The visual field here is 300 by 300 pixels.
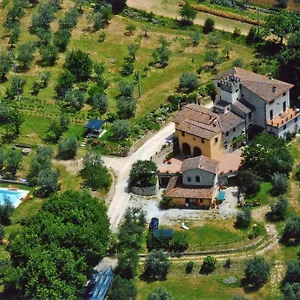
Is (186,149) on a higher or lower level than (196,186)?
lower

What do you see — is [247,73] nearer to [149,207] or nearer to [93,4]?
[149,207]

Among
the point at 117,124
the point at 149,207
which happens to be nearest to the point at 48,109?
the point at 117,124

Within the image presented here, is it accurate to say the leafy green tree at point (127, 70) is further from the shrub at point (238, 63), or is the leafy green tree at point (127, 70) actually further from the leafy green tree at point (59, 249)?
the leafy green tree at point (59, 249)

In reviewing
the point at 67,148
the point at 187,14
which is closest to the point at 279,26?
the point at 187,14

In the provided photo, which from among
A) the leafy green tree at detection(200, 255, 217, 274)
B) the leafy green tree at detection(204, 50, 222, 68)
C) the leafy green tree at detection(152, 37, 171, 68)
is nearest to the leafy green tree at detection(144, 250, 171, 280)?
the leafy green tree at detection(200, 255, 217, 274)

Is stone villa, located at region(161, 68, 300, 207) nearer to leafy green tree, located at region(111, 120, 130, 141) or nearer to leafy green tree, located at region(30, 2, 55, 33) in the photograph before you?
leafy green tree, located at region(111, 120, 130, 141)

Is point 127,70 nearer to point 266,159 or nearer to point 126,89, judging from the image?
point 126,89
